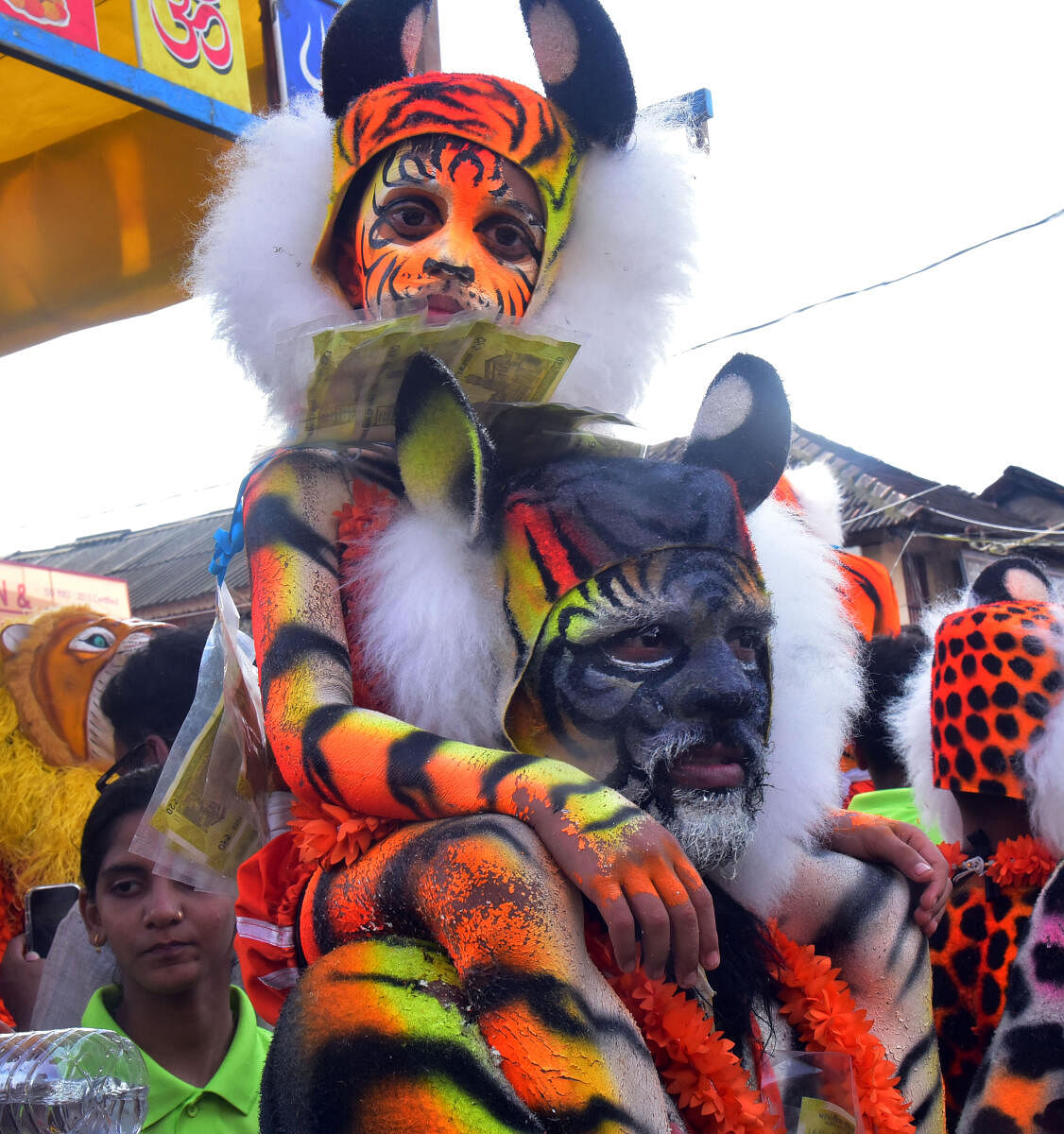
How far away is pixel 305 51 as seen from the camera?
444 centimetres

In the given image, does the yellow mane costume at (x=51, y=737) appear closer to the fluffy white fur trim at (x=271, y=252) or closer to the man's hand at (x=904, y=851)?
the fluffy white fur trim at (x=271, y=252)

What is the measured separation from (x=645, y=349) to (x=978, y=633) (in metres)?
1.11

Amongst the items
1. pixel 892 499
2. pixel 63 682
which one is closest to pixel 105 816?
pixel 63 682

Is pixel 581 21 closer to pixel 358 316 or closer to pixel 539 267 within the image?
pixel 539 267

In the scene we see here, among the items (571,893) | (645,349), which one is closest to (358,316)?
(645,349)

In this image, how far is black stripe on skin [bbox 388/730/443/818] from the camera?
1351mm

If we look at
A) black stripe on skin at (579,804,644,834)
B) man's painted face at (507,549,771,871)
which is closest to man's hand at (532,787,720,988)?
black stripe on skin at (579,804,644,834)

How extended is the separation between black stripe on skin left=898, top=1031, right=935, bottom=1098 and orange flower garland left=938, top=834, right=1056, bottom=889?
604 millimetres

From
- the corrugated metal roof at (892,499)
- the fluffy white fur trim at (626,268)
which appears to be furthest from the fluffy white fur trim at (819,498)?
the corrugated metal roof at (892,499)

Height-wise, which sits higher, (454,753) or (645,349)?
(645,349)

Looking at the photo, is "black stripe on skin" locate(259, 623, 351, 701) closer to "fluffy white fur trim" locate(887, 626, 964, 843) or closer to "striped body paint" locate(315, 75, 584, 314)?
"striped body paint" locate(315, 75, 584, 314)

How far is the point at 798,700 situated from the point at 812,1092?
56cm

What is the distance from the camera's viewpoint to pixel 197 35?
3.96m

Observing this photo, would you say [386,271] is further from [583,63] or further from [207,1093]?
[207,1093]
